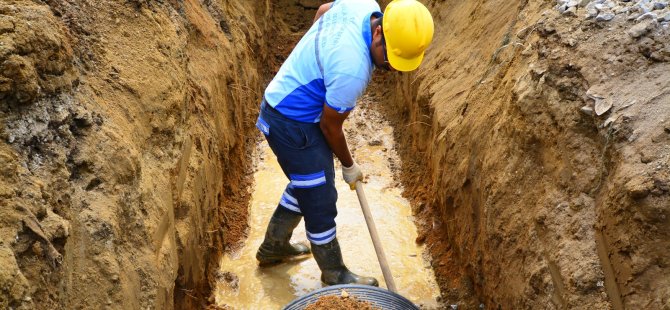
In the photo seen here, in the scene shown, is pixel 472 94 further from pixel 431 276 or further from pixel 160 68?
pixel 160 68

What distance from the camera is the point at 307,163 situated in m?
4.16

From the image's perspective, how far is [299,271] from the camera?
5.00 meters

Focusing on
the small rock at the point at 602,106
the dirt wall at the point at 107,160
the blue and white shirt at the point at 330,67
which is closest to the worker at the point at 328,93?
the blue and white shirt at the point at 330,67

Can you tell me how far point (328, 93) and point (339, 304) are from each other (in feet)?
4.15

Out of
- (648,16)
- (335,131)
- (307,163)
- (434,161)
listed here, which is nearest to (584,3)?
(648,16)

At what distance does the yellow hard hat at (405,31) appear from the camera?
3.55 m

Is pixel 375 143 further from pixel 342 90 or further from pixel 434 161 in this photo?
pixel 342 90

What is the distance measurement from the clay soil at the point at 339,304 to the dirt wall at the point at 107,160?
871 mm

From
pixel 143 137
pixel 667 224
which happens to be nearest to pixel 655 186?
pixel 667 224

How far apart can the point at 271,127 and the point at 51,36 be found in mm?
1533

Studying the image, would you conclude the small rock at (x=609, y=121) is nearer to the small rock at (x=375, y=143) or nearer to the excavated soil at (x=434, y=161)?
the excavated soil at (x=434, y=161)

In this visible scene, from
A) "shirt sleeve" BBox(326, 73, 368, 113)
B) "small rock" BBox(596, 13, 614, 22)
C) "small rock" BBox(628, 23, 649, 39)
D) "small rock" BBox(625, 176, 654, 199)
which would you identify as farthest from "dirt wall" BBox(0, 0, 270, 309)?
"small rock" BBox(628, 23, 649, 39)

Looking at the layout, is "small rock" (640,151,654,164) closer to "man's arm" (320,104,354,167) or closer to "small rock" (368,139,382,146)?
"man's arm" (320,104,354,167)

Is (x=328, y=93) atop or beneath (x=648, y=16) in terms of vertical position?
atop
